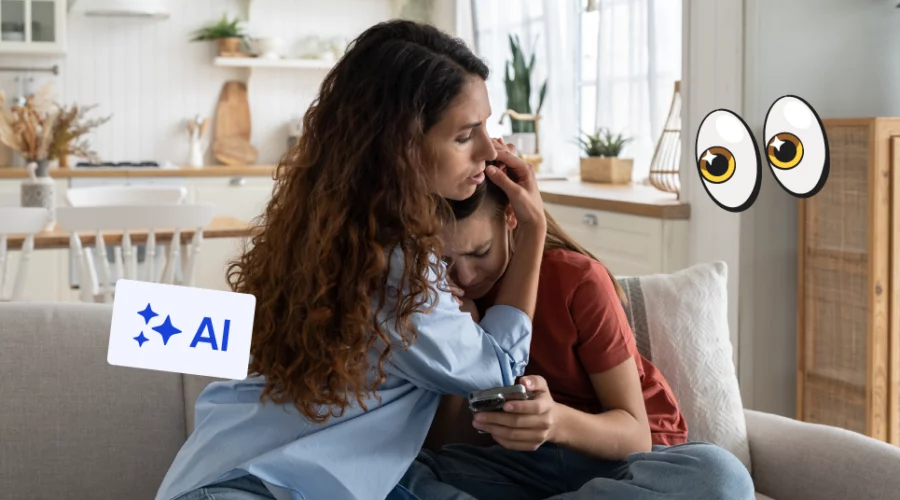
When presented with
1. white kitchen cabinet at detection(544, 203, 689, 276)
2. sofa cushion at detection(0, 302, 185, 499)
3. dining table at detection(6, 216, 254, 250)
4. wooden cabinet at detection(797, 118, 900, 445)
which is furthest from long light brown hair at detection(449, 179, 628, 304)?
dining table at detection(6, 216, 254, 250)

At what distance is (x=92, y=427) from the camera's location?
1698 mm

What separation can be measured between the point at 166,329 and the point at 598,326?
74cm

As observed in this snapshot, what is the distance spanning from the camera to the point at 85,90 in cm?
555

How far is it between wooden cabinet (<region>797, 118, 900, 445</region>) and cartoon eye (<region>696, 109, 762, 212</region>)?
0.88 meters

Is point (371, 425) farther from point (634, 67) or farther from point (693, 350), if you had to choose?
point (634, 67)

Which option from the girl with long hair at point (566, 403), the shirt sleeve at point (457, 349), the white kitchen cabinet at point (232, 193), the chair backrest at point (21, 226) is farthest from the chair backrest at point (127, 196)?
the shirt sleeve at point (457, 349)

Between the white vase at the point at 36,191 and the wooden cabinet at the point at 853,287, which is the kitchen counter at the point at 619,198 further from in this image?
the white vase at the point at 36,191

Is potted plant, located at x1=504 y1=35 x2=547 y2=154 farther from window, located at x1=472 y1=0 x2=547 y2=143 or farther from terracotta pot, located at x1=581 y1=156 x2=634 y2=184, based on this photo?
terracotta pot, located at x1=581 y1=156 x2=634 y2=184

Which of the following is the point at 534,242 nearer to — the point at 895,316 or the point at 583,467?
the point at 583,467

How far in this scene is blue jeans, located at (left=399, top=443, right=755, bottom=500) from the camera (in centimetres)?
138

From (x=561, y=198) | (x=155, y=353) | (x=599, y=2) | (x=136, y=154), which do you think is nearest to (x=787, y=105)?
(x=155, y=353)

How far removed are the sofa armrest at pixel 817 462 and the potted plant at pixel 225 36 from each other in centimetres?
434

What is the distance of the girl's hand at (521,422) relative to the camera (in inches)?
52.1

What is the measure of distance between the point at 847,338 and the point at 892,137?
1.76 ft
